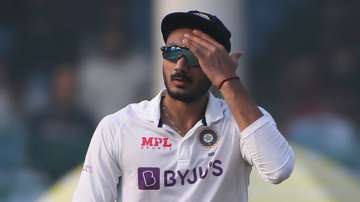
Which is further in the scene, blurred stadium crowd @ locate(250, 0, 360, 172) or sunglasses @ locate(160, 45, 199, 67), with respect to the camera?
blurred stadium crowd @ locate(250, 0, 360, 172)

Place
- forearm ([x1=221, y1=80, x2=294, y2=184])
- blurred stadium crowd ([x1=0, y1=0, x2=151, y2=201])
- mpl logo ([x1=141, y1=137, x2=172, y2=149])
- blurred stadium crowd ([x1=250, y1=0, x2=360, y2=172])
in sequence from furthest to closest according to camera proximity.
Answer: blurred stadium crowd ([x1=250, y1=0, x2=360, y2=172]) → blurred stadium crowd ([x1=0, y1=0, x2=151, y2=201]) → mpl logo ([x1=141, y1=137, x2=172, y2=149]) → forearm ([x1=221, y1=80, x2=294, y2=184])

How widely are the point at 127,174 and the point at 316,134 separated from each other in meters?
4.73

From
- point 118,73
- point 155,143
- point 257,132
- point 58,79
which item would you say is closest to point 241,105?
point 257,132

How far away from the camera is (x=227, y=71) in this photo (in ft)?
11.4

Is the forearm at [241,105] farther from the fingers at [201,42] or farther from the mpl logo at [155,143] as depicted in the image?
the mpl logo at [155,143]

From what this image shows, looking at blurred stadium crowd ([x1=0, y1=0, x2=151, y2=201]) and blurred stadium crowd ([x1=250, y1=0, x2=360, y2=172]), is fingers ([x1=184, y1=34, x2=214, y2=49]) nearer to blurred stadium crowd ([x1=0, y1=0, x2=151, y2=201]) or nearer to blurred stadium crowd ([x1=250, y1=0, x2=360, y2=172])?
blurred stadium crowd ([x1=0, y1=0, x2=151, y2=201])

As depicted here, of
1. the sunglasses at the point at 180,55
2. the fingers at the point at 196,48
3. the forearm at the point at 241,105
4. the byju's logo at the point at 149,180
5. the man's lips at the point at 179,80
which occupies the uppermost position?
the fingers at the point at 196,48

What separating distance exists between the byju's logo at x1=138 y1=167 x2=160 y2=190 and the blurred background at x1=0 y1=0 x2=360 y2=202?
3456mm

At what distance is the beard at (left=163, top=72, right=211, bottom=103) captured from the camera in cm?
351

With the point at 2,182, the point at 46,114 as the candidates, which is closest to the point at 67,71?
the point at 46,114

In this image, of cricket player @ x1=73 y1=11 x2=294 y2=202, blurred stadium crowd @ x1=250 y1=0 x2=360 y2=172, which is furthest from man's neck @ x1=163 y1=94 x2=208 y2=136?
blurred stadium crowd @ x1=250 y1=0 x2=360 y2=172

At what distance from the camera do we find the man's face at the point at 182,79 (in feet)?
11.5

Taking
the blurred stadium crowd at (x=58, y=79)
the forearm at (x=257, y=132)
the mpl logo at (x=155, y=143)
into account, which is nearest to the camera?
the forearm at (x=257, y=132)

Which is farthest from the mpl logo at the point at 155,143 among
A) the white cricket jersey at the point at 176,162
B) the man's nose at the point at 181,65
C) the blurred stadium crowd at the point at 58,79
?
the blurred stadium crowd at the point at 58,79
